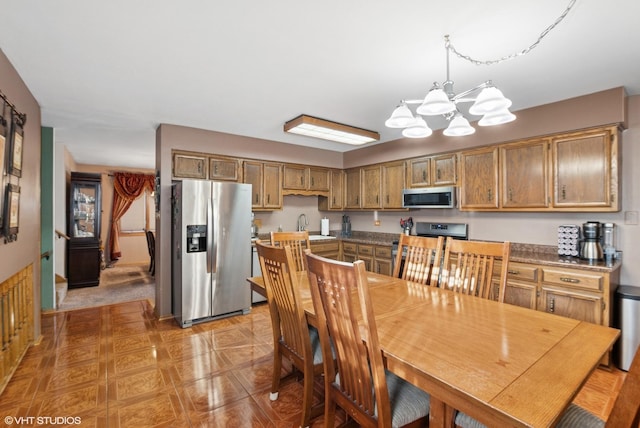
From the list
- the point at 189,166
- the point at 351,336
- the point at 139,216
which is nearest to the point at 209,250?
the point at 189,166

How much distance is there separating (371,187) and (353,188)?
429 millimetres

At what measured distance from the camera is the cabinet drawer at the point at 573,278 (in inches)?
103

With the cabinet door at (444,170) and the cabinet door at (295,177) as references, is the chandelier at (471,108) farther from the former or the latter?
the cabinet door at (295,177)

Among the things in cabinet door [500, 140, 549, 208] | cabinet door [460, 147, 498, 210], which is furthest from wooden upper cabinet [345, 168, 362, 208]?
cabinet door [500, 140, 549, 208]

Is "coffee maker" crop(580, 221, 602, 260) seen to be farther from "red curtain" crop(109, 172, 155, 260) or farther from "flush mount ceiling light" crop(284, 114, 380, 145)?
"red curtain" crop(109, 172, 155, 260)

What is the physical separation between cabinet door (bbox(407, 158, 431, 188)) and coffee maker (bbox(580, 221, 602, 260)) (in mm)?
1764

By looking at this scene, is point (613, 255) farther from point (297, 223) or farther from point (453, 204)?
point (297, 223)

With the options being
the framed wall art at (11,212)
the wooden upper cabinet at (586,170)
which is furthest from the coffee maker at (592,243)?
the framed wall art at (11,212)

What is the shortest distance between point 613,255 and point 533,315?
2.06 meters

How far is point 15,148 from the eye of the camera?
7.77ft

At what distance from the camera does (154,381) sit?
2.42 metres

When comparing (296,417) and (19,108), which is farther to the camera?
(19,108)

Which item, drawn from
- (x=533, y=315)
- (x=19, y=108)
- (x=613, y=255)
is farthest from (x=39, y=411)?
(x=613, y=255)

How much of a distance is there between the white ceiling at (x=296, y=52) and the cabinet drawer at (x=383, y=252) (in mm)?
1945
